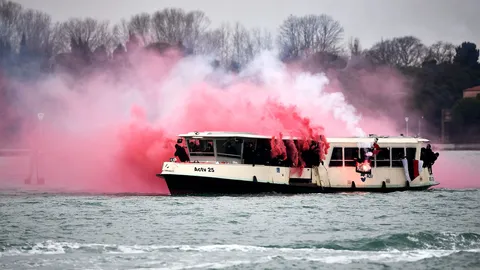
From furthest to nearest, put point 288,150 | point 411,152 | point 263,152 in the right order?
point 411,152, point 288,150, point 263,152

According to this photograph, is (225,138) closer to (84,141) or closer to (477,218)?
(477,218)

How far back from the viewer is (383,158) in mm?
75688

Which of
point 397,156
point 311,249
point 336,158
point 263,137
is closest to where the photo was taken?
point 311,249

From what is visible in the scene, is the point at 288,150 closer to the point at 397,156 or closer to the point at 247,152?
the point at 247,152

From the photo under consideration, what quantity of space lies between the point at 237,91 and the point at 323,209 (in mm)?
24521

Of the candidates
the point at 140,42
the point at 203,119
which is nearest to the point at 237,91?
the point at 203,119

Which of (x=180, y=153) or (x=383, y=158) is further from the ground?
(x=180, y=153)

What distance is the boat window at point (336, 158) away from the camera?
2923 inches

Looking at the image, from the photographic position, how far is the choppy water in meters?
44.7

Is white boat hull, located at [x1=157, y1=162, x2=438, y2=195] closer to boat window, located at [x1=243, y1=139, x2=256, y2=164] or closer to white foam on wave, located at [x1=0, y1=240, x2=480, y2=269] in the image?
boat window, located at [x1=243, y1=139, x2=256, y2=164]

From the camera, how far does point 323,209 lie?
6300 centimetres

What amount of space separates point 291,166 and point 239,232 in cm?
2150

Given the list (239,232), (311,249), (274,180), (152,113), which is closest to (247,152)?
(274,180)

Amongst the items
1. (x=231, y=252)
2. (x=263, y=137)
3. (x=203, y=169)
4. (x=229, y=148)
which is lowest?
(x=231, y=252)
